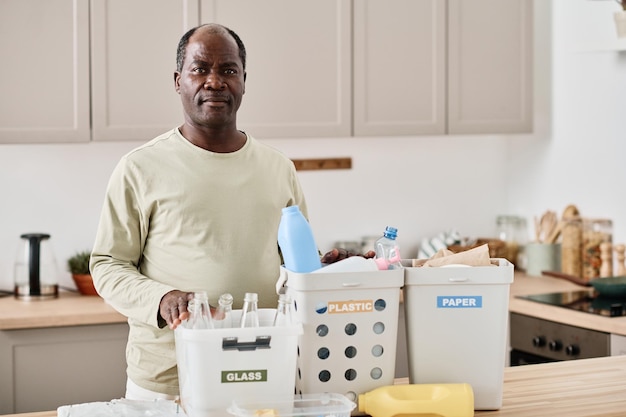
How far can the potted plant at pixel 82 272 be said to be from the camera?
369 centimetres

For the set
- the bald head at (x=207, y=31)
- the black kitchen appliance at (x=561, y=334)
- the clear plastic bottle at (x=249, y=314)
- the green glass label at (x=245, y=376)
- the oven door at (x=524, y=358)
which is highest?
the bald head at (x=207, y=31)

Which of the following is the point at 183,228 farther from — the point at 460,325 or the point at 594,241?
the point at 594,241

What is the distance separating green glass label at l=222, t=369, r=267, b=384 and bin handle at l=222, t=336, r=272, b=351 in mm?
44

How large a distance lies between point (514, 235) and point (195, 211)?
2472mm

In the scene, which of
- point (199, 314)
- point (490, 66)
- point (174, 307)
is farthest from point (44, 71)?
point (199, 314)

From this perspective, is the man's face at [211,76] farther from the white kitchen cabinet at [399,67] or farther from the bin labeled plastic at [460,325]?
the white kitchen cabinet at [399,67]

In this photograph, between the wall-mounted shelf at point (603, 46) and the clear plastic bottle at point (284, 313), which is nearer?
the clear plastic bottle at point (284, 313)

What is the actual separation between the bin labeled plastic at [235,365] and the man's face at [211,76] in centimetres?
65

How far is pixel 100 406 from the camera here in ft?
5.94

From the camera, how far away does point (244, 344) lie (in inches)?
67.2

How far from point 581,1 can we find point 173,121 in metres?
1.80

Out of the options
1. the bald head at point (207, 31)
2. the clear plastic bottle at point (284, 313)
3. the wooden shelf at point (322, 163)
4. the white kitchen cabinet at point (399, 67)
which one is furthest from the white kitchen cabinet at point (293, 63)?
the clear plastic bottle at point (284, 313)

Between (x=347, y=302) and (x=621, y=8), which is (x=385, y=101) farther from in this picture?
(x=347, y=302)

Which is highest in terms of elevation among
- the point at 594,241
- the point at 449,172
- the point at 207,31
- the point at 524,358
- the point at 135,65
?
the point at 135,65
